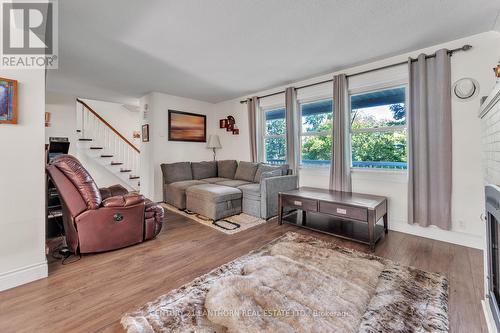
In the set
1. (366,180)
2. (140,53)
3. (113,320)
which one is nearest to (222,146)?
(140,53)

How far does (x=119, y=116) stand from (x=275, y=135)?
508cm

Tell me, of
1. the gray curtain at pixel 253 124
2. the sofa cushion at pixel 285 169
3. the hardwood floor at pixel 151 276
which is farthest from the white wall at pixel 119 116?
the hardwood floor at pixel 151 276

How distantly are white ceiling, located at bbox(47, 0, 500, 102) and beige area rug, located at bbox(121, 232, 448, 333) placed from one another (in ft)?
7.71

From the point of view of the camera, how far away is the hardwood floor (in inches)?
54.7

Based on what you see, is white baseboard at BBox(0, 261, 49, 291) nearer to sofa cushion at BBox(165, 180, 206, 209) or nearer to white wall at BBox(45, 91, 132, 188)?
sofa cushion at BBox(165, 180, 206, 209)

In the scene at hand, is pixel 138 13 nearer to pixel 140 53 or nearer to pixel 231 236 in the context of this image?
pixel 140 53

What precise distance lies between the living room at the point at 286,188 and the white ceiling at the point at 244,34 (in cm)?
2

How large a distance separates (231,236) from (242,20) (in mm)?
2444

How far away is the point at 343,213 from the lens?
2582 mm

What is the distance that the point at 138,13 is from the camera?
2.01 metres

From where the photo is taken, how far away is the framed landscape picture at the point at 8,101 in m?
1.66

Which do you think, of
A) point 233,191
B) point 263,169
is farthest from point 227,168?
point 233,191

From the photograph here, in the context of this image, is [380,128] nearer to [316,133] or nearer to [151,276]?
[316,133]


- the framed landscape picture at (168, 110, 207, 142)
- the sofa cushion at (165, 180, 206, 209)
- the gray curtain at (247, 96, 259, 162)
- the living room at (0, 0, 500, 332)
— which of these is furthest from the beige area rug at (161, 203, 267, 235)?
the framed landscape picture at (168, 110, 207, 142)
